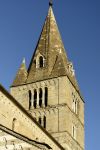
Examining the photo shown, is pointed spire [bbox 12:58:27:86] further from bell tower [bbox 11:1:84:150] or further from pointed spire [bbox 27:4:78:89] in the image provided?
pointed spire [bbox 27:4:78:89]

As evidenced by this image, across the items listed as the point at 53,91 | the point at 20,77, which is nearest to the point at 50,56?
the point at 20,77

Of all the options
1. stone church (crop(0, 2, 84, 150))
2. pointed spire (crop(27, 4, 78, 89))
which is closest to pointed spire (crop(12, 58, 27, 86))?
stone church (crop(0, 2, 84, 150))

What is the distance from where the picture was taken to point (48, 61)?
37844 millimetres

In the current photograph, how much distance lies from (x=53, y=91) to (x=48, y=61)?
10.1 ft

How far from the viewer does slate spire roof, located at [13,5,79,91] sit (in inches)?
1452

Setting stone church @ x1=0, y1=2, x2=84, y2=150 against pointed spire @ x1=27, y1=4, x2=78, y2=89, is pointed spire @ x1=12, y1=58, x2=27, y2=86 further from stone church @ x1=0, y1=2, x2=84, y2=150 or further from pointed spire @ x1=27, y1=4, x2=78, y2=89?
pointed spire @ x1=27, y1=4, x2=78, y2=89

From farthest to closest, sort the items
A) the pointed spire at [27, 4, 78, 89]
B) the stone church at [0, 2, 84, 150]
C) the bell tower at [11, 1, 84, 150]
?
the pointed spire at [27, 4, 78, 89], the bell tower at [11, 1, 84, 150], the stone church at [0, 2, 84, 150]

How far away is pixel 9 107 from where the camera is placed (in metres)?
25.5

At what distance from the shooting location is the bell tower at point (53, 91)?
34.9 metres

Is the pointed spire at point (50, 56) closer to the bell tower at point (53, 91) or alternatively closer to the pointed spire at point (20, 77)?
the bell tower at point (53, 91)

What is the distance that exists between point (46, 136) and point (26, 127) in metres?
3.04

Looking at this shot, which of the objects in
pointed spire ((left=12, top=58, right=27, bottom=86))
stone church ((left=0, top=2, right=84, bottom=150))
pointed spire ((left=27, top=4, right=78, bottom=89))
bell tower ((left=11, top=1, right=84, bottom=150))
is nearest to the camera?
stone church ((left=0, top=2, right=84, bottom=150))

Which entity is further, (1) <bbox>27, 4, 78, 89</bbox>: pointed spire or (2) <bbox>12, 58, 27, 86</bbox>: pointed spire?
(2) <bbox>12, 58, 27, 86</bbox>: pointed spire

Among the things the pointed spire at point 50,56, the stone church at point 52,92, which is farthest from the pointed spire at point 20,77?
the pointed spire at point 50,56
